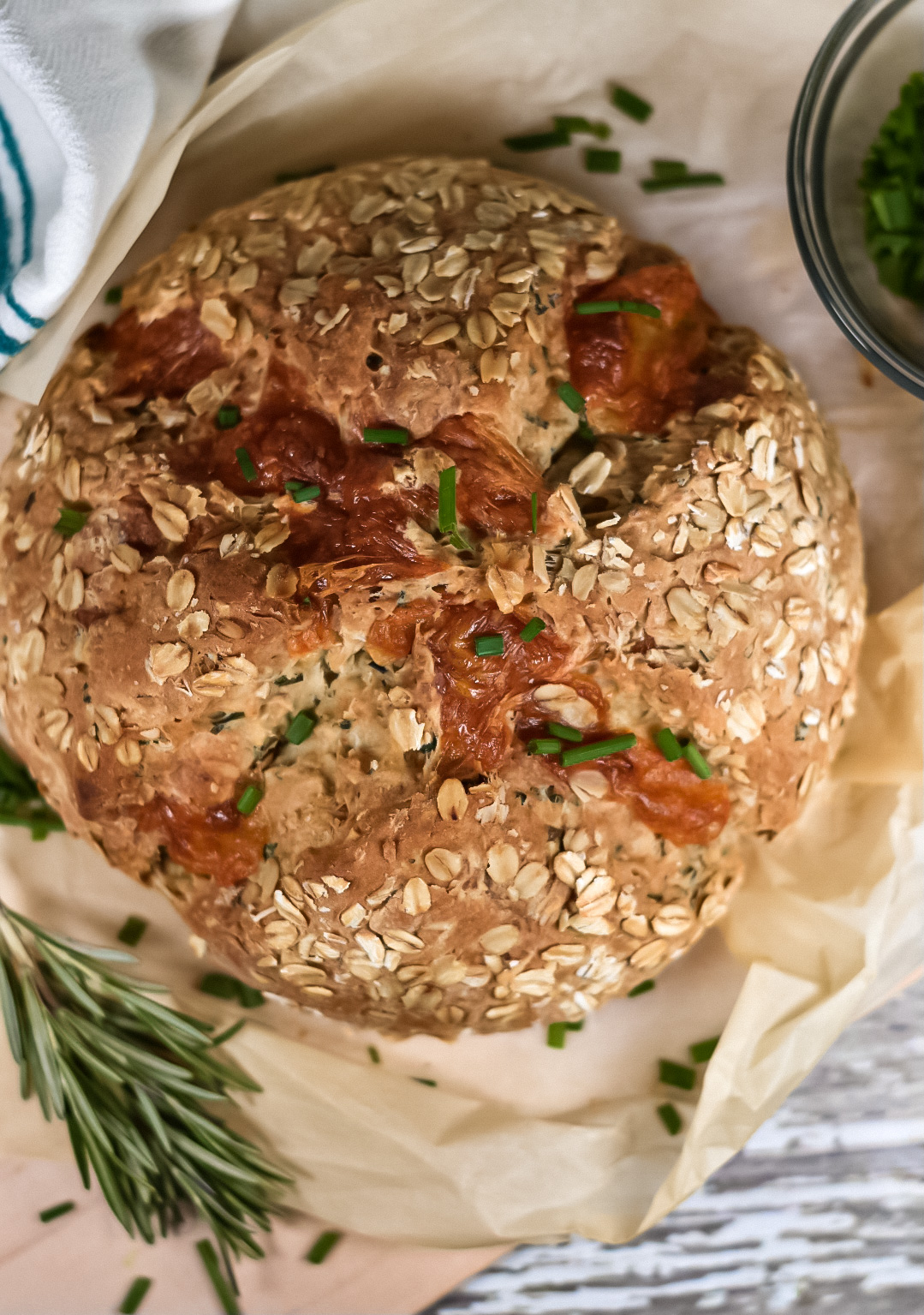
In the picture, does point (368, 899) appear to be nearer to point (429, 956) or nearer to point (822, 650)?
point (429, 956)

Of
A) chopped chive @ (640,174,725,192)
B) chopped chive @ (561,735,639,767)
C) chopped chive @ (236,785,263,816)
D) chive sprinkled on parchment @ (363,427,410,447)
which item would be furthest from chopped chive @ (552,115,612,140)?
chopped chive @ (236,785,263,816)

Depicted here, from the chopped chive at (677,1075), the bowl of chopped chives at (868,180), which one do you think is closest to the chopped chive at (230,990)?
the chopped chive at (677,1075)

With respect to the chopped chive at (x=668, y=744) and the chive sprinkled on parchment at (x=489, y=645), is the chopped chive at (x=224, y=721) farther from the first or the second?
the chopped chive at (x=668, y=744)

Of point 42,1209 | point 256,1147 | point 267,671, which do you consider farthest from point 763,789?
point 42,1209

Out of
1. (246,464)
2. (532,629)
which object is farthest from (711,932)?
(246,464)

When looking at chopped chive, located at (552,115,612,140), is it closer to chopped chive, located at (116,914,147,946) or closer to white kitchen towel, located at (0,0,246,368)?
white kitchen towel, located at (0,0,246,368)
